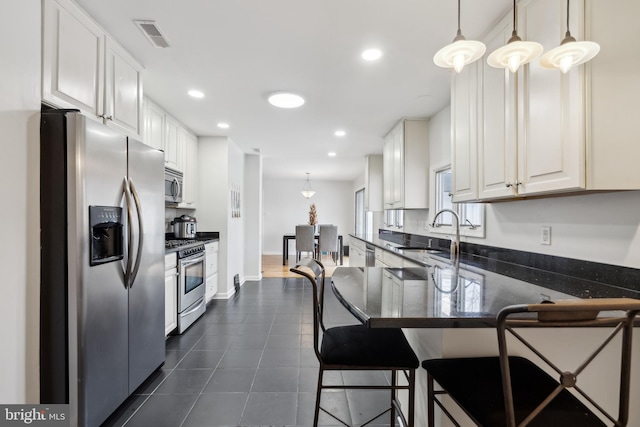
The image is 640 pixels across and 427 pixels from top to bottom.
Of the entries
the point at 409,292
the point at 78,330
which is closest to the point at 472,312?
the point at 409,292

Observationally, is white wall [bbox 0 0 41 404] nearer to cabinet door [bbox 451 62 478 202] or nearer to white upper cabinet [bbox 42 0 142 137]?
white upper cabinet [bbox 42 0 142 137]

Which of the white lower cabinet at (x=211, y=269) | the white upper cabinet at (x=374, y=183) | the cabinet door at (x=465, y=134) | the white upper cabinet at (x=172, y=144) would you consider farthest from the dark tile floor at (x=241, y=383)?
the white upper cabinet at (x=374, y=183)

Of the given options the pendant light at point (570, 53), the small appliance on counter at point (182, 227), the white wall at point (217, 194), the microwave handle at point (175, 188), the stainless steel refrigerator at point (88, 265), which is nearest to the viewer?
the pendant light at point (570, 53)

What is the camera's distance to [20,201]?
4.41ft

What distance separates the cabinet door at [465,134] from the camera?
1.96 metres

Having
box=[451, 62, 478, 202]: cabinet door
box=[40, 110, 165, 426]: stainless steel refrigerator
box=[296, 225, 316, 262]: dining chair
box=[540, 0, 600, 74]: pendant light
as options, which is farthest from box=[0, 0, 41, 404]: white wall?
box=[296, 225, 316, 262]: dining chair

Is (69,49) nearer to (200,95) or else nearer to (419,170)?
(200,95)

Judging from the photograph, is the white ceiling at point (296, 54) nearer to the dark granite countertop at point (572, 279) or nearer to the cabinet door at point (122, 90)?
the cabinet door at point (122, 90)

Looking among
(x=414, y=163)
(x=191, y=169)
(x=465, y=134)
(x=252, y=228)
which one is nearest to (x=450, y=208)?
(x=414, y=163)

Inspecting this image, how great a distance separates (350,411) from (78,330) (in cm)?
159

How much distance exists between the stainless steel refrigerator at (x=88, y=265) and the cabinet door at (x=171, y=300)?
30.9 inches

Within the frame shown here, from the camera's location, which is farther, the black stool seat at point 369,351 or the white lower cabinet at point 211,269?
the white lower cabinet at point 211,269

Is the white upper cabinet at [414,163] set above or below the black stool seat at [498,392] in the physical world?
above

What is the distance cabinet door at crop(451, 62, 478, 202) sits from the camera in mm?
1959
